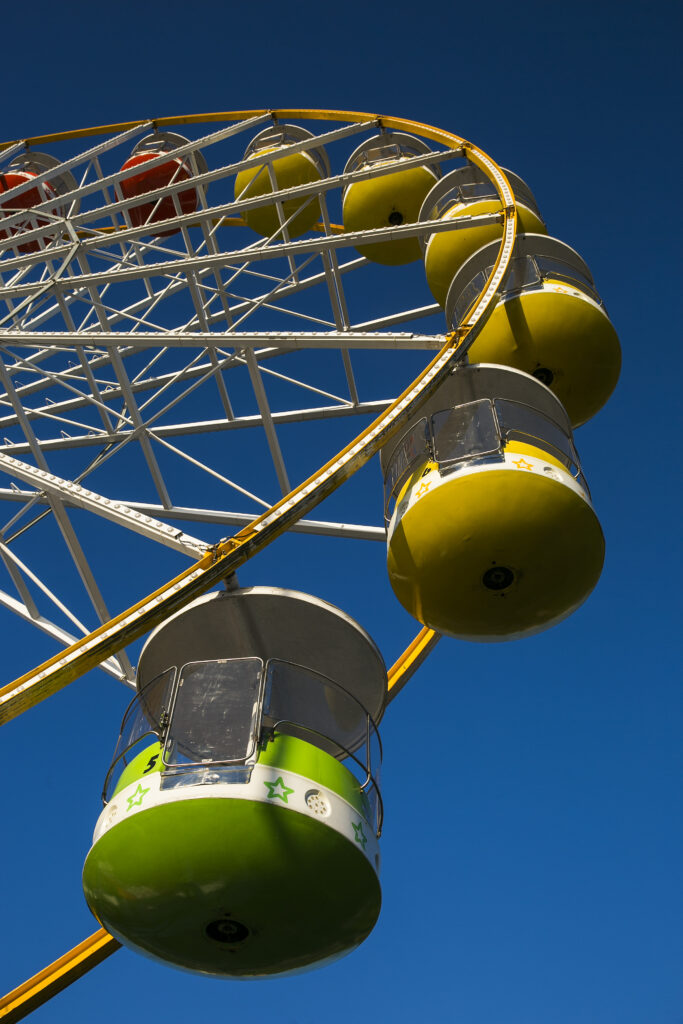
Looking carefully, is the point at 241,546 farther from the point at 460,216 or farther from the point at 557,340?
the point at 460,216

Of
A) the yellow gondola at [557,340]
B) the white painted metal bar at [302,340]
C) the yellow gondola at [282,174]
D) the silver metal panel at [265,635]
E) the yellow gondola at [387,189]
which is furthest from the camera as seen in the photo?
the yellow gondola at [282,174]

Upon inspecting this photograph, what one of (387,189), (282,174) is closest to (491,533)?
(387,189)

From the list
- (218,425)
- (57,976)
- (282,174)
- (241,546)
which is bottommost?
(57,976)

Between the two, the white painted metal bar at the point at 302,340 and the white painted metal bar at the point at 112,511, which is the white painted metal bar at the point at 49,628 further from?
the white painted metal bar at the point at 302,340

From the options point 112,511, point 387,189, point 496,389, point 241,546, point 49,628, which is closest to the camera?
point 241,546

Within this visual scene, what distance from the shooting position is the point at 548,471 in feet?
24.7

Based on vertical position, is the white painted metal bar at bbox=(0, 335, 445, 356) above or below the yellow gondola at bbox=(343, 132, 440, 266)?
below

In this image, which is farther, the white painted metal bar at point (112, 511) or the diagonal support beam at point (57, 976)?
the diagonal support beam at point (57, 976)

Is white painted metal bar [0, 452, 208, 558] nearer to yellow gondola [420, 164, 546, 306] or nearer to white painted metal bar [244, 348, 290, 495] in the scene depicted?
white painted metal bar [244, 348, 290, 495]

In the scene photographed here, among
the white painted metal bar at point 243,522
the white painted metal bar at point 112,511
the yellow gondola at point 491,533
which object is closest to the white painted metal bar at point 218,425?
the white painted metal bar at point 243,522

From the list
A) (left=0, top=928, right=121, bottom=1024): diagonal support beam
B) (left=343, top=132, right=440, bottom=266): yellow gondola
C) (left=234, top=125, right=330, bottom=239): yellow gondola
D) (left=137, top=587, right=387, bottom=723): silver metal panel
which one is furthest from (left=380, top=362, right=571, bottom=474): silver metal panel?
(left=234, top=125, right=330, bottom=239): yellow gondola

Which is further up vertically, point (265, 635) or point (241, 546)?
point (241, 546)

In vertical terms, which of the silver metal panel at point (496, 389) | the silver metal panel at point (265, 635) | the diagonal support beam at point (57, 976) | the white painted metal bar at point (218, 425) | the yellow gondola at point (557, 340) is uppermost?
the white painted metal bar at point (218, 425)

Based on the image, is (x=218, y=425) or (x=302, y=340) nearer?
(x=302, y=340)
